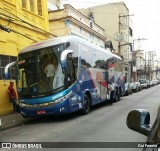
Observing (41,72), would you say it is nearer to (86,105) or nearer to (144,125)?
(86,105)

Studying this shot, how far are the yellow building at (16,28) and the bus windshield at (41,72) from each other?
2.16m

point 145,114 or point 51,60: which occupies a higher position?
point 51,60

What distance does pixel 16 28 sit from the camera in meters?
19.5

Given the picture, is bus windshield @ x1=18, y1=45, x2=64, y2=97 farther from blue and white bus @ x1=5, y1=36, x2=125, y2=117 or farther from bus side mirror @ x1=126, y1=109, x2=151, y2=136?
bus side mirror @ x1=126, y1=109, x2=151, y2=136

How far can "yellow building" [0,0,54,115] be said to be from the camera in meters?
17.6

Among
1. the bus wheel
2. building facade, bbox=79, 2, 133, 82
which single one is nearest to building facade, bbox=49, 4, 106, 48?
the bus wheel

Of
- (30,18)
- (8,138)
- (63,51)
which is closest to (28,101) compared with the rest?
(63,51)

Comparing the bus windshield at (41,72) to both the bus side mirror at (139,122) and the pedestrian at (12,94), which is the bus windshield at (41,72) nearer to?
the pedestrian at (12,94)

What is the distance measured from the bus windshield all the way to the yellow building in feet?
7.10

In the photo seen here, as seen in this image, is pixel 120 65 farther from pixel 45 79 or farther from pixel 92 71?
pixel 45 79

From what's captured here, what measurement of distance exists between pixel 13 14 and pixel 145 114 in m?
17.5

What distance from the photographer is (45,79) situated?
13.2m

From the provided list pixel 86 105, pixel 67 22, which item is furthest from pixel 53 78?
pixel 67 22

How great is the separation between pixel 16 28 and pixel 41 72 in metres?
7.08
